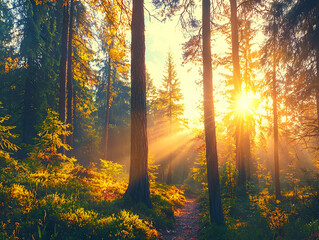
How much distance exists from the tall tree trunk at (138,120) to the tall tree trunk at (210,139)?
7.74 ft

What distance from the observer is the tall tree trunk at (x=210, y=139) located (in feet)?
21.3

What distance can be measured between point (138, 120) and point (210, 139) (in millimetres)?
2856

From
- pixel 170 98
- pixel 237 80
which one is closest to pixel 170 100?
pixel 170 98

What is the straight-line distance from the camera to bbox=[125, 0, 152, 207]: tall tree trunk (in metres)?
6.93

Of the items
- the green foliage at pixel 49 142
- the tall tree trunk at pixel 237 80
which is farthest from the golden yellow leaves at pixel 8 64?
the tall tree trunk at pixel 237 80

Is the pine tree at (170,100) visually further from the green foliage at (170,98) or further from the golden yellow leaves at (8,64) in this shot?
the golden yellow leaves at (8,64)

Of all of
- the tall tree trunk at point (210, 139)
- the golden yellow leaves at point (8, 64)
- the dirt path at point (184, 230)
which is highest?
the golden yellow leaves at point (8, 64)

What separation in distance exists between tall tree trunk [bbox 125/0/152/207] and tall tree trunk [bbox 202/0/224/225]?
236 cm

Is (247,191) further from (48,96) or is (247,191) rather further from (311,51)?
(48,96)

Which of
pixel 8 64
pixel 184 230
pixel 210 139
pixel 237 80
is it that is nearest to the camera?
pixel 210 139

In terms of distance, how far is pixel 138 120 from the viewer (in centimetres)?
719

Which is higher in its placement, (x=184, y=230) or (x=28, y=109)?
(x=28, y=109)

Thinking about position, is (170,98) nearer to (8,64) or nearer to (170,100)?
(170,100)

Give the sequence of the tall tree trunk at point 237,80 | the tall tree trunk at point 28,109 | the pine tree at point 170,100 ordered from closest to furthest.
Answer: the tall tree trunk at point 237,80 < the tall tree trunk at point 28,109 < the pine tree at point 170,100
